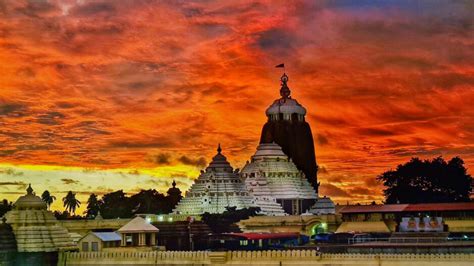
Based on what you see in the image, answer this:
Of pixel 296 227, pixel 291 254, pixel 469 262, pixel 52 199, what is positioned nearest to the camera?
pixel 469 262

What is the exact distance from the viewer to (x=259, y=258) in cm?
5394

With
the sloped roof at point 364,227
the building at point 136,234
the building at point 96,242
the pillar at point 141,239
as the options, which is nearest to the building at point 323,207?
the sloped roof at point 364,227

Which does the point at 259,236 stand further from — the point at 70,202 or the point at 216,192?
the point at 70,202

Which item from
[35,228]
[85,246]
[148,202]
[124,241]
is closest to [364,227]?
[124,241]

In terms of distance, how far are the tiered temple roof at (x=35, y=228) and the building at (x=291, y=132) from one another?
51.4 meters

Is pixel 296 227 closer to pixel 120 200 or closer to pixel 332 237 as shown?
pixel 332 237

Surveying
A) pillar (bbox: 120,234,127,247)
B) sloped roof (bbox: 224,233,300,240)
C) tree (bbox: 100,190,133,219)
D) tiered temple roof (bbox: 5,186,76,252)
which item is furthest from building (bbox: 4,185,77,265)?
tree (bbox: 100,190,133,219)

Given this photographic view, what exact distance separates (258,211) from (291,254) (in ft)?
122

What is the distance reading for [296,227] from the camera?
8462 cm

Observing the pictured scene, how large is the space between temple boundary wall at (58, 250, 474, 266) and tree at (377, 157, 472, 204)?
1828 inches

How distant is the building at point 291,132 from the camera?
111m

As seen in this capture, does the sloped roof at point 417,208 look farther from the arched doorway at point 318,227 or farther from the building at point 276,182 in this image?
the building at point 276,182

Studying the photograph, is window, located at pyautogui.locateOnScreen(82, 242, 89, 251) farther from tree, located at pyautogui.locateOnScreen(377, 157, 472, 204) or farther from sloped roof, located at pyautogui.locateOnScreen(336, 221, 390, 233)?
tree, located at pyautogui.locateOnScreen(377, 157, 472, 204)

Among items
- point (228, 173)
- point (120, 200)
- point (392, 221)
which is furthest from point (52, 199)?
point (392, 221)
